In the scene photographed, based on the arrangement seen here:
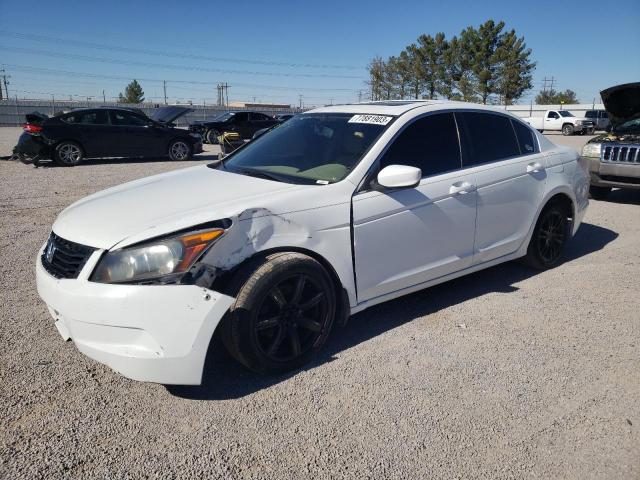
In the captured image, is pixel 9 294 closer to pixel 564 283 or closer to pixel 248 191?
pixel 248 191

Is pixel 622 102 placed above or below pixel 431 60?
below

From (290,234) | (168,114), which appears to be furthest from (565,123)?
(290,234)

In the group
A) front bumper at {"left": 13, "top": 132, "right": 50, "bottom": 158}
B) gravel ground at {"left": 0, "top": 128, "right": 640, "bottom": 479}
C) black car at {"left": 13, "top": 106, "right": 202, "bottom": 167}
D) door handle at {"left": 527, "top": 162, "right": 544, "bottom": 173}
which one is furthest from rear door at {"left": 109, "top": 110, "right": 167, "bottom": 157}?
door handle at {"left": 527, "top": 162, "right": 544, "bottom": 173}

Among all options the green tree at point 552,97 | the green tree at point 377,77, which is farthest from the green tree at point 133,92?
the green tree at point 552,97

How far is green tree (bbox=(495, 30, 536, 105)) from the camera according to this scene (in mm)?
46375

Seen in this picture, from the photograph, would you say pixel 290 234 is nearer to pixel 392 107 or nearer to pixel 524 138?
pixel 392 107

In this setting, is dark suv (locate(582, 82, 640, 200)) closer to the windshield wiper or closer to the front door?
the front door

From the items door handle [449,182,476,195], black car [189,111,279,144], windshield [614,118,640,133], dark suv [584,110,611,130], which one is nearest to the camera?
door handle [449,182,476,195]

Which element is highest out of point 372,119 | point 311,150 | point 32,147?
→ point 372,119

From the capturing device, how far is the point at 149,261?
255 cm

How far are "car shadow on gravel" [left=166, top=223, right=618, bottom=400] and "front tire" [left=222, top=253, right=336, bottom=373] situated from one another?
Answer: 0.16 m

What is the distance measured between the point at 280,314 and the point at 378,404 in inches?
28.8

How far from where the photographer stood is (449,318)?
3787mm

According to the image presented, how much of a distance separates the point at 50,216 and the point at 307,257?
5.57 meters
